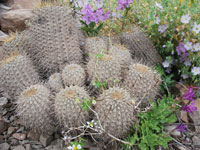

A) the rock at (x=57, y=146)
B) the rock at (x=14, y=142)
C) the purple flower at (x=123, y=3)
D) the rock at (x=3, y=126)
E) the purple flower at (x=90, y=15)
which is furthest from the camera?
the purple flower at (x=123, y=3)

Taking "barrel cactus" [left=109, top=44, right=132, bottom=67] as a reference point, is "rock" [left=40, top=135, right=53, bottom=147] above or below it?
below

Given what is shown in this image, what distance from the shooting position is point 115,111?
1.55 meters

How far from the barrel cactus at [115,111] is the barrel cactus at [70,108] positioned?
0.14 m

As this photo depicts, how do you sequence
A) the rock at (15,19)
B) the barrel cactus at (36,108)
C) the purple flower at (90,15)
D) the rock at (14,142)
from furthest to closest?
the rock at (15,19) → the purple flower at (90,15) → the rock at (14,142) → the barrel cactus at (36,108)

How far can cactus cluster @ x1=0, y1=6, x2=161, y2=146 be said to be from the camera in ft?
5.29

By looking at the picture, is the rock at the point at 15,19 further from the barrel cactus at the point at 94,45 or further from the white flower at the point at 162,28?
the white flower at the point at 162,28

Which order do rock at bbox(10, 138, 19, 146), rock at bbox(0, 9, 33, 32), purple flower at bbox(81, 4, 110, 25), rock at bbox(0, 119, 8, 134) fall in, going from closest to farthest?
1. rock at bbox(10, 138, 19, 146)
2. rock at bbox(0, 119, 8, 134)
3. purple flower at bbox(81, 4, 110, 25)
4. rock at bbox(0, 9, 33, 32)

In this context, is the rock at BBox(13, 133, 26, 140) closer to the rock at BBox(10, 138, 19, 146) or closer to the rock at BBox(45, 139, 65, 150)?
the rock at BBox(10, 138, 19, 146)

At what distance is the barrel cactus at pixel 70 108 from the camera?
159 centimetres

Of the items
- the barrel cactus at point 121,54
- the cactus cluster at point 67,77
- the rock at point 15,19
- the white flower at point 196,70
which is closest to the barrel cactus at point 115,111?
the cactus cluster at point 67,77

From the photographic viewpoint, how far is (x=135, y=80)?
1.86 m

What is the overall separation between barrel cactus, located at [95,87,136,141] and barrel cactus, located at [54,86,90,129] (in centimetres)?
14

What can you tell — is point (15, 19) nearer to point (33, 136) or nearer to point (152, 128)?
point (33, 136)

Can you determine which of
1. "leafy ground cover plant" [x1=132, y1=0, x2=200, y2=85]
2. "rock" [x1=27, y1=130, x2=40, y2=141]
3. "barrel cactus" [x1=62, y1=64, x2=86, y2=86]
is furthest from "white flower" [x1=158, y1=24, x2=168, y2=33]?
"rock" [x1=27, y1=130, x2=40, y2=141]
